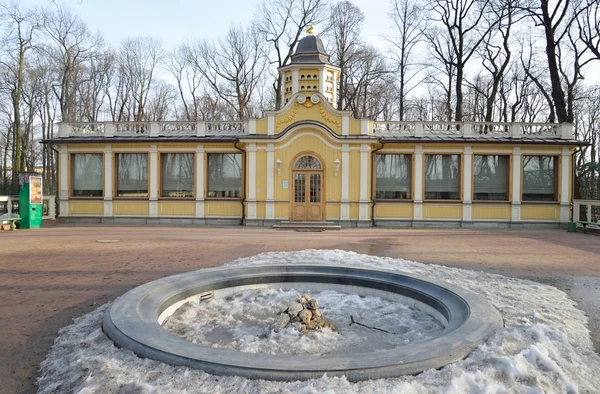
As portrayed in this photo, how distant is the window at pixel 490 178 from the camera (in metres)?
18.8

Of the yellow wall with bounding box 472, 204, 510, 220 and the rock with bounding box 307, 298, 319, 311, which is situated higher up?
the yellow wall with bounding box 472, 204, 510, 220

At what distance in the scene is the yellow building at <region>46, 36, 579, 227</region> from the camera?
18.2 metres

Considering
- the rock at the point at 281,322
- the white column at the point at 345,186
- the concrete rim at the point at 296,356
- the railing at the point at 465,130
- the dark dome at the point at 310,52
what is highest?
the dark dome at the point at 310,52

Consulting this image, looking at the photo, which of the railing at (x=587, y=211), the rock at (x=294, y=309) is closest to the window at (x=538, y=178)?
the railing at (x=587, y=211)


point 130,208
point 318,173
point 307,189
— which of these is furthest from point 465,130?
point 130,208

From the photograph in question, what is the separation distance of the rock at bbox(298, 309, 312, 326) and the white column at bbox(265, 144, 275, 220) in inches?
543

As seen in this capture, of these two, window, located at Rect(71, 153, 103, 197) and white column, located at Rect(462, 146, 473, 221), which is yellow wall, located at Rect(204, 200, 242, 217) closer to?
window, located at Rect(71, 153, 103, 197)

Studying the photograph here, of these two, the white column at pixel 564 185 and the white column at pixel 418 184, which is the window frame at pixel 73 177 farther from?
the white column at pixel 564 185

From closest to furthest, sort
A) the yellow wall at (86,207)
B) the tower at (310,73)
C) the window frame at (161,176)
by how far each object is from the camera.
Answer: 1. the window frame at (161,176)
2. the yellow wall at (86,207)
3. the tower at (310,73)

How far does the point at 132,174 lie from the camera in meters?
19.7

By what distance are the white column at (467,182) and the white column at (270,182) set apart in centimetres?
878

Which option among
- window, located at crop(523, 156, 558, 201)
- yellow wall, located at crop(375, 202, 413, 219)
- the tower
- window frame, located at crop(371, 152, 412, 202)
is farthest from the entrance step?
window, located at crop(523, 156, 558, 201)

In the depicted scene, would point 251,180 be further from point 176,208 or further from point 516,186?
point 516,186

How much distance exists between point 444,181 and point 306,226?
6.94 m
